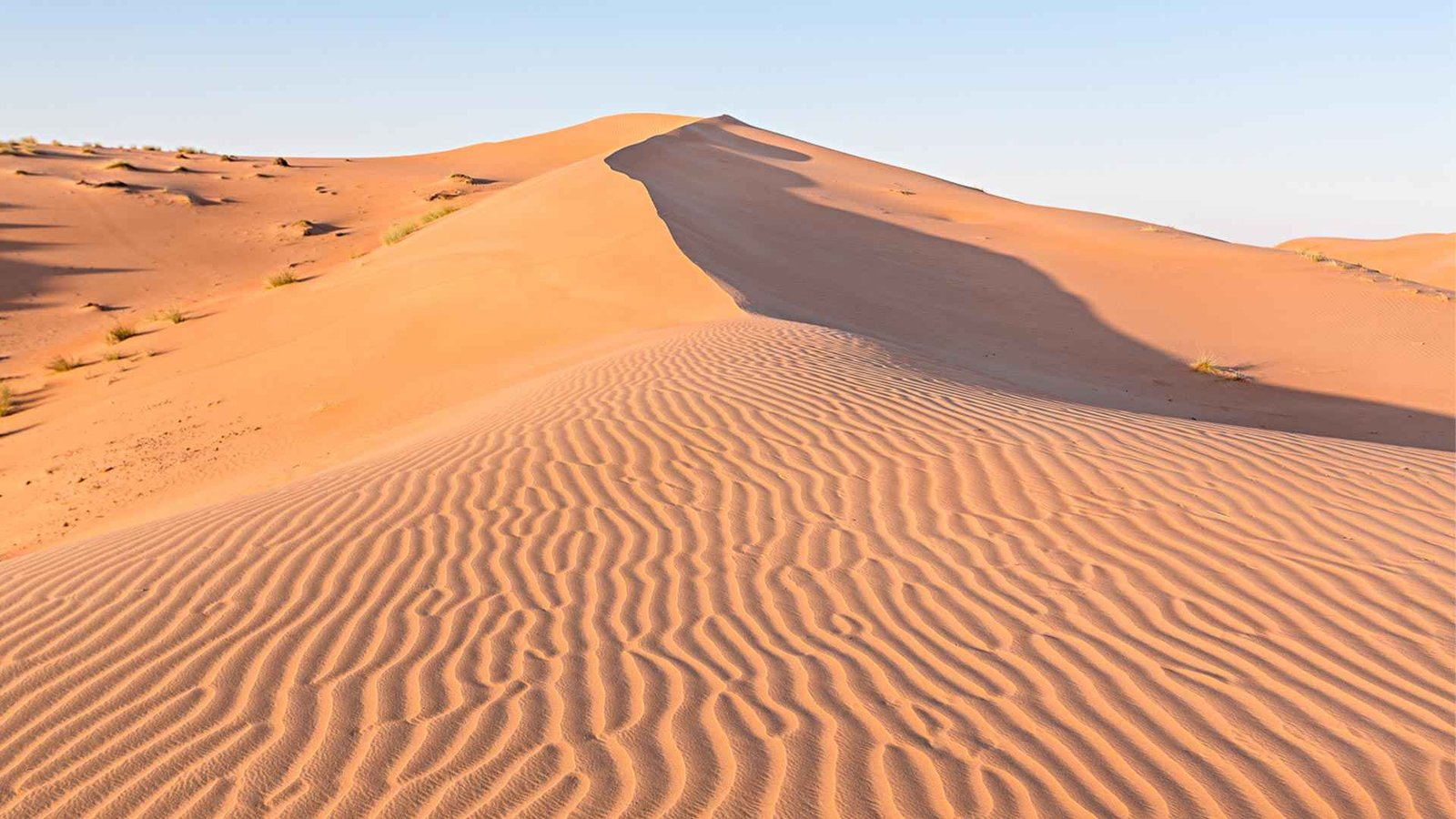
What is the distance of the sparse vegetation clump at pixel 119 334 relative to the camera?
15981 millimetres

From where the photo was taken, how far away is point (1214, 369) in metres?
14.8

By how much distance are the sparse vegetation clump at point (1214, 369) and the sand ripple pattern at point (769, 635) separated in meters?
8.49

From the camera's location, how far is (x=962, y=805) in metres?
2.92

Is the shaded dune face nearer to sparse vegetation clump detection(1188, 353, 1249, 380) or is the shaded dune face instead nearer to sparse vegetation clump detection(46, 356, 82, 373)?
sparse vegetation clump detection(1188, 353, 1249, 380)

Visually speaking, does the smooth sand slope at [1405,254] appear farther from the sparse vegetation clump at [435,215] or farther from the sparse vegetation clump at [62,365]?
the sparse vegetation clump at [62,365]

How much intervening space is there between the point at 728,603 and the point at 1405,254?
44721mm

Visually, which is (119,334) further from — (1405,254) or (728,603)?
(1405,254)

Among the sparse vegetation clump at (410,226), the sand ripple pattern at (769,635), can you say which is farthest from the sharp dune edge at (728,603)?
the sparse vegetation clump at (410,226)

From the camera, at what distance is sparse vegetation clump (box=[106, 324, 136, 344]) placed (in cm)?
1598

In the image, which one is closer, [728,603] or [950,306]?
[728,603]

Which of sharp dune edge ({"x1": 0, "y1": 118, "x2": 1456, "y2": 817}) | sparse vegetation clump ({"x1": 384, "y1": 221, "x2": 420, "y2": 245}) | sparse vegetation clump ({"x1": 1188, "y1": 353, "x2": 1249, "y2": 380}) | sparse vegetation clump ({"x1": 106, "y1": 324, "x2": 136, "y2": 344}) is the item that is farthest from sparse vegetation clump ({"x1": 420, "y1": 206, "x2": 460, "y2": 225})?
sparse vegetation clump ({"x1": 1188, "y1": 353, "x2": 1249, "y2": 380})

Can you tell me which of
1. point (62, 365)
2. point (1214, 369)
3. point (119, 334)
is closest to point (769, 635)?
point (1214, 369)

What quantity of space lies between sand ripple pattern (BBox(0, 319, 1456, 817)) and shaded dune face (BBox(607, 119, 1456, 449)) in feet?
13.3

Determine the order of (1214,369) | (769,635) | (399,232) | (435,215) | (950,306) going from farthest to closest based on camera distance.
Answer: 1. (435,215)
2. (399,232)
3. (950,306)
4. (1214,369)
5. (769,635)
